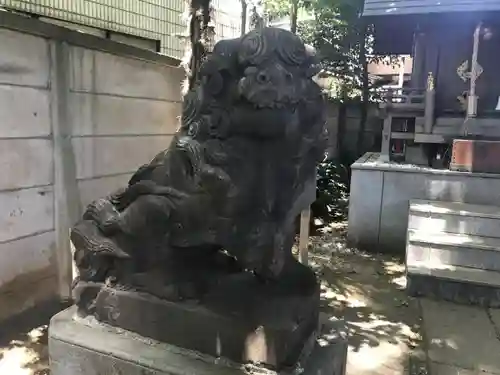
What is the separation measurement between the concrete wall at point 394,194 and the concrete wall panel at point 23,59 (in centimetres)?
458

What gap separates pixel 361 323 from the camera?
444cm

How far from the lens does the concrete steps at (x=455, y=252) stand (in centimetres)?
505

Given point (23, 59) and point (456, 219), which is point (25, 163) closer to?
point (23, 59)

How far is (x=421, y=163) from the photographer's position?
27.2 ft

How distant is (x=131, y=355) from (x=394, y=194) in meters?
5.60

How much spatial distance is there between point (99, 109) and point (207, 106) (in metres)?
3.33

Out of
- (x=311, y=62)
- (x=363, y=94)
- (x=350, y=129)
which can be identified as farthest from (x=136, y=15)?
(x=350, y=129)

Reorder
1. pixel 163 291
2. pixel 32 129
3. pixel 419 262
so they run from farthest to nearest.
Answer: pixel 419 262
pixel 32 129
pixel 163 291

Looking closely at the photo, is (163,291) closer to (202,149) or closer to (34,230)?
(202,149)

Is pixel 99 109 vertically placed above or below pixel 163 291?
above

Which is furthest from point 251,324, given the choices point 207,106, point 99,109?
point 99,109

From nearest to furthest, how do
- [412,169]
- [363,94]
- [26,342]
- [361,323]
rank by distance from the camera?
[26,342] < [361,323] < [412,169] < [363,94]

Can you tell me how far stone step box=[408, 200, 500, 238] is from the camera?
231 inches

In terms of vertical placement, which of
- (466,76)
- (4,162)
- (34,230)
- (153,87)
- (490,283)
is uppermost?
(466,76)
